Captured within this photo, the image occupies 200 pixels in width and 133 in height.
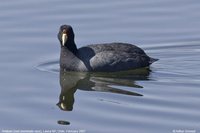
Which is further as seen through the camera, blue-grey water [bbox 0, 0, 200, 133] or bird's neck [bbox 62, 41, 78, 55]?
bird's neck [bbox 62, 41, 78, 55]

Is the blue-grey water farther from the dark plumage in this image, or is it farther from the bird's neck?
the bird's neck

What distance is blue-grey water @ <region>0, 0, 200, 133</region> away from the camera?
31.8ft

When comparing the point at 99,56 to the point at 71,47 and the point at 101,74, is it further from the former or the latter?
the point at 71,47

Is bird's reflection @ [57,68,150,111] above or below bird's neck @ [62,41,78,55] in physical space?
below

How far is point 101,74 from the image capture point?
12.3 m

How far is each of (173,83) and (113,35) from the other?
2.85 meters

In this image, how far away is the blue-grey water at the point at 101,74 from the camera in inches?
382

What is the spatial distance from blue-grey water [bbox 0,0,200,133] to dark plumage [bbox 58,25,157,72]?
0.14m

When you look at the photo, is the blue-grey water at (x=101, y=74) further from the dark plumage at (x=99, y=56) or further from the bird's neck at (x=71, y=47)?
the bird's neck at (x=71, y=47)

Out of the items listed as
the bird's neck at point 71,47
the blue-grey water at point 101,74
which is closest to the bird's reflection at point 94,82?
the blue-grey water at point 101,74

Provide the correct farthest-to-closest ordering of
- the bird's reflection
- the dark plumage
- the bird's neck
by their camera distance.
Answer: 1. the bird's neck
2. the dark plumage
3. the bird's reflection

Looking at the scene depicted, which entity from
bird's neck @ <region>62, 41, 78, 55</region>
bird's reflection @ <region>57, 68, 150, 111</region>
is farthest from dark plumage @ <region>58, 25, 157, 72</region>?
bird's reflection @ <region>57, 68, 150, 111</region>

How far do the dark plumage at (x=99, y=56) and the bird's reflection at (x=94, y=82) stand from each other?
0.36 ft

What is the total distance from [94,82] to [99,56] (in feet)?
2.26
